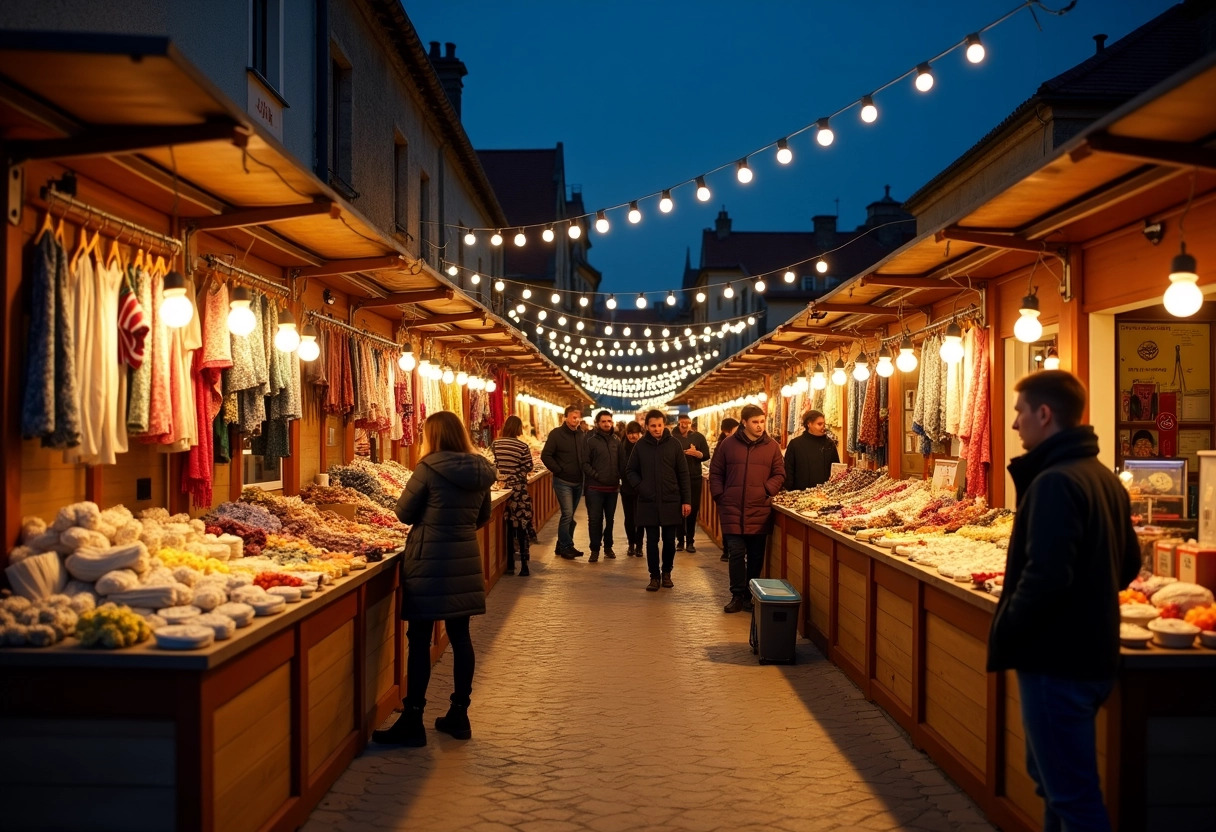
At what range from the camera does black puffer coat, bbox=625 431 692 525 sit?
39.8ft

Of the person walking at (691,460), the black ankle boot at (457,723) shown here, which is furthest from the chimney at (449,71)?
the black ankle boot at (457,723)

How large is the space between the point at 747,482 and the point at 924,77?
13.7 feet

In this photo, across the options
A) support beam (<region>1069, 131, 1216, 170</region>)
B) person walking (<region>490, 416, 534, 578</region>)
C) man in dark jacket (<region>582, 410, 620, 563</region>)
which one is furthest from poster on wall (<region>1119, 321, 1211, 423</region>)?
man in dark jacket (<region>582, 410, 620, 563</region>)

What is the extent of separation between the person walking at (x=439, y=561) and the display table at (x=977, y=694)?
2715 mm

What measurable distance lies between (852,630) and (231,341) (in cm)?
509

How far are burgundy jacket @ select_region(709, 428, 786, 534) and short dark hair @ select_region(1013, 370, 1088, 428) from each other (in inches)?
266

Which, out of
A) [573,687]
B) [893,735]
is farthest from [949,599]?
[573,687]

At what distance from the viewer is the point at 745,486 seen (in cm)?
1073

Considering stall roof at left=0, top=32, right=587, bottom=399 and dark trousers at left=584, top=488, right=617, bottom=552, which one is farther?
dark trousers at left=584, top=488, right=617, bottom=552

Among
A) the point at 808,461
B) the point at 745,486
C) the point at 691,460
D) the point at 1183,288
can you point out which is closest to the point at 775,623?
the point at 745,486

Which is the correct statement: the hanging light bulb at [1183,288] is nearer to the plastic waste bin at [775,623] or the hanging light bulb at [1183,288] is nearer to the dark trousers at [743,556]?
the plastic waste bin at [775,623]

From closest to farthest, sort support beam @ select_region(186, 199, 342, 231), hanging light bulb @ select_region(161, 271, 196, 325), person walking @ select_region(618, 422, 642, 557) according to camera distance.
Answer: hanging light bulb @ select_region(161, 271, 196, 325) < support beam @ select_region(186, 199, 342, 231) < person walking @ select_region(618, 422, 642, 557)

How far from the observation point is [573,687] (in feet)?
25.4

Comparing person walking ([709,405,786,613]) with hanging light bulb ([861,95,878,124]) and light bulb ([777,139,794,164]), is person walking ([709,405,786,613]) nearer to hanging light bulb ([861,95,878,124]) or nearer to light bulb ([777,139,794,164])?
light bulb ([777,139,794,164])
